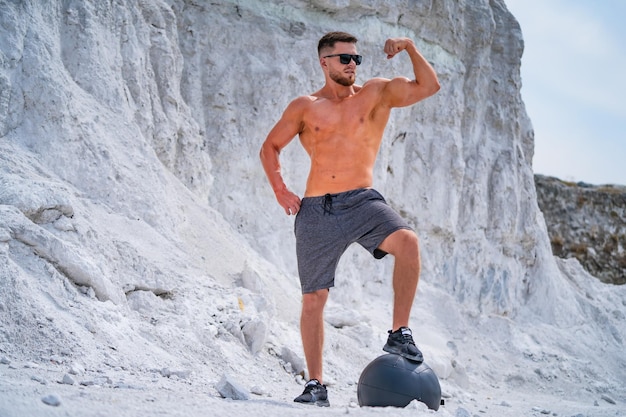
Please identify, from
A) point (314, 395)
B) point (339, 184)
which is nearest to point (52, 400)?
point (314, 395)

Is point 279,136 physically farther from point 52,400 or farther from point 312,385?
point 52,400

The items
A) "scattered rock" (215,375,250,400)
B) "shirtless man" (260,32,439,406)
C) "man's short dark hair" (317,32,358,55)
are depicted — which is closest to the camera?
"scattered rock" (215,375,250,400)

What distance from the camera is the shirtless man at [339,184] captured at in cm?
454

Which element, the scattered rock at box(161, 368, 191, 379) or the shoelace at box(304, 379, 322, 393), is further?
the scattered rock at box(161, 368, 191, 379)

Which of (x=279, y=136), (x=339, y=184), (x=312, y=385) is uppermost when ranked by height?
(x=279, y=136)

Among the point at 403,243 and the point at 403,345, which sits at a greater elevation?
the point at 403,243

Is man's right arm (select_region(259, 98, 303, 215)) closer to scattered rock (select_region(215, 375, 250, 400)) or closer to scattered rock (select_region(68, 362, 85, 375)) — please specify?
scattered rock (select_region(215, 375, 250, 400))

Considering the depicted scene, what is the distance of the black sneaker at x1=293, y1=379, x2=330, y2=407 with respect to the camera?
14.7ft

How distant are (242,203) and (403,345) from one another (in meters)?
6.48

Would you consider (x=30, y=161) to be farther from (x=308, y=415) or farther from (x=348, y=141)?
(x=308, y=415)

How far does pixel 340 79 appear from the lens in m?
4.97

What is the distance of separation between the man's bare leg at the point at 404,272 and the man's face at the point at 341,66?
42.6 inches

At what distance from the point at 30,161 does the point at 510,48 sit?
11.4m

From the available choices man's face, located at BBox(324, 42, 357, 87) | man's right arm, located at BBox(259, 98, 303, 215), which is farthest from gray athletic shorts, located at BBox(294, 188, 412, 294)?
man's face, located at BBox(324, 42, 357, 87)
